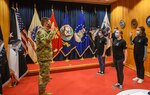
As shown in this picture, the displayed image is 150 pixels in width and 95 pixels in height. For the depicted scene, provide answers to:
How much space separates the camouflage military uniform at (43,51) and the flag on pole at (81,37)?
115 inches

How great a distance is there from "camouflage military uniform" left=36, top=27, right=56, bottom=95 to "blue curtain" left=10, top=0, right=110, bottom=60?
2634 millimetres

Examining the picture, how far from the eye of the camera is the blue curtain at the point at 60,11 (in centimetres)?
502

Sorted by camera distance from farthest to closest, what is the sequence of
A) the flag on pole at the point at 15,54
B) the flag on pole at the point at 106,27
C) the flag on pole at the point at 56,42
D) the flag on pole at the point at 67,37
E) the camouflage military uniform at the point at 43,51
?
1. the flag on pole at the point at 106,27
2. the flag on pole at the point at 67,37
3. the flag on pole at the point at 56,42
4. the flag on pole at the point at 15,54
5. the camouflage military uniform at the point at 43,51

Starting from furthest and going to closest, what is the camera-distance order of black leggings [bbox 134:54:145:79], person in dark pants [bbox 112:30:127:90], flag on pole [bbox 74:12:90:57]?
flag on pole [bbox 74:12:90:57], black leggings [bbox 134:54:145:79], person in dark pants [bbox 112:30:127:90]

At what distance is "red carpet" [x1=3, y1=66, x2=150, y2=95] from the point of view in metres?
3.19

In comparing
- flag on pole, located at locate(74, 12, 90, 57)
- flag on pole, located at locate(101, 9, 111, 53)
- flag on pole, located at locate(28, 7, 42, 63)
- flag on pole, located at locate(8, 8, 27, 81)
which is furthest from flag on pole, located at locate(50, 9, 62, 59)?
flag on pole, located at locate(101, 9, 111, 53)

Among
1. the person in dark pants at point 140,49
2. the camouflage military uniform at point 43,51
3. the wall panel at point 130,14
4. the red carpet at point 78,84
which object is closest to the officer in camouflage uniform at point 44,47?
the camouflage military uniform at point 43,51

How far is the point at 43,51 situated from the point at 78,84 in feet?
4.57

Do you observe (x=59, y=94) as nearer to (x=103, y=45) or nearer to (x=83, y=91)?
(x=83, y=91)

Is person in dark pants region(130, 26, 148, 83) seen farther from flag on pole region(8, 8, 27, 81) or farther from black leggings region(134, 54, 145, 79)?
flag on pole region(8, 8, 27, 81)

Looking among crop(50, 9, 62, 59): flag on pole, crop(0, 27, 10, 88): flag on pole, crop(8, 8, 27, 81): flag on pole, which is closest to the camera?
crop(0, 27, 10, 88): flag on pole

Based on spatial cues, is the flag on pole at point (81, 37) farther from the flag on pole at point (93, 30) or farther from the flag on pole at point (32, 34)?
the flag on pole at point (32, 34)

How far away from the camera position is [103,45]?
4184 mm

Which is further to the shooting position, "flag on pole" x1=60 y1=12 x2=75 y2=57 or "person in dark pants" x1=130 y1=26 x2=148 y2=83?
"flag on pole" x1=60 y1=12 x2=75 y2=57
